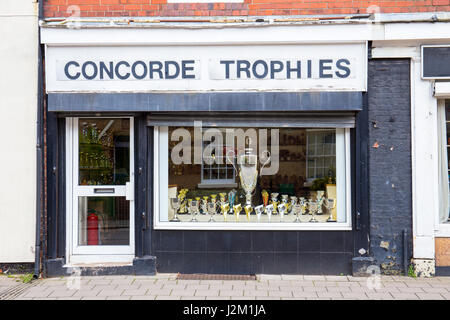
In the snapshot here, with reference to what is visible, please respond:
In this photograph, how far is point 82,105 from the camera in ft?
20.0

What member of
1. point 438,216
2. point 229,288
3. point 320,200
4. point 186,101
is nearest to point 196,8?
point 186,101

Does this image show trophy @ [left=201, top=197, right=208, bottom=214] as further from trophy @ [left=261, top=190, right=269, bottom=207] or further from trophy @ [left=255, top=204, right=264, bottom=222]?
trophy @ [left=261, top=190, right=269, bottom=207]

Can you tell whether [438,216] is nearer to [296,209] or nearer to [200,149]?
[296,209]

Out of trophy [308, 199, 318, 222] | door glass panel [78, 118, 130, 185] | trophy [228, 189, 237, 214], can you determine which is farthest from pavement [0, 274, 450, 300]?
door glass panel [78, 118, 130, 185]

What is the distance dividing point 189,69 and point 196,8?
95 centimetres

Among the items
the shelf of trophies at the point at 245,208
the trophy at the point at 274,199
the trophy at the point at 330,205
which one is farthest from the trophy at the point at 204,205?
the trophy at the point at 330,205

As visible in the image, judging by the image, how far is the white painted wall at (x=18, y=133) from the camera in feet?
20.4

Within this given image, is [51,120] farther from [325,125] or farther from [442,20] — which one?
[442,20]

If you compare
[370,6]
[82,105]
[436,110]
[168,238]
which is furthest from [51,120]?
[436,110]

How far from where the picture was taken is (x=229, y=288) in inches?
219

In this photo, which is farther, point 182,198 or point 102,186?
point 182,198

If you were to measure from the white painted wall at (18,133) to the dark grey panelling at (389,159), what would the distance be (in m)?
5.01

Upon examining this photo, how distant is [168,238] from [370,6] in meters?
4.51

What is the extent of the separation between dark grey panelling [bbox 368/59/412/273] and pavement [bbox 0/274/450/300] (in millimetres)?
478
